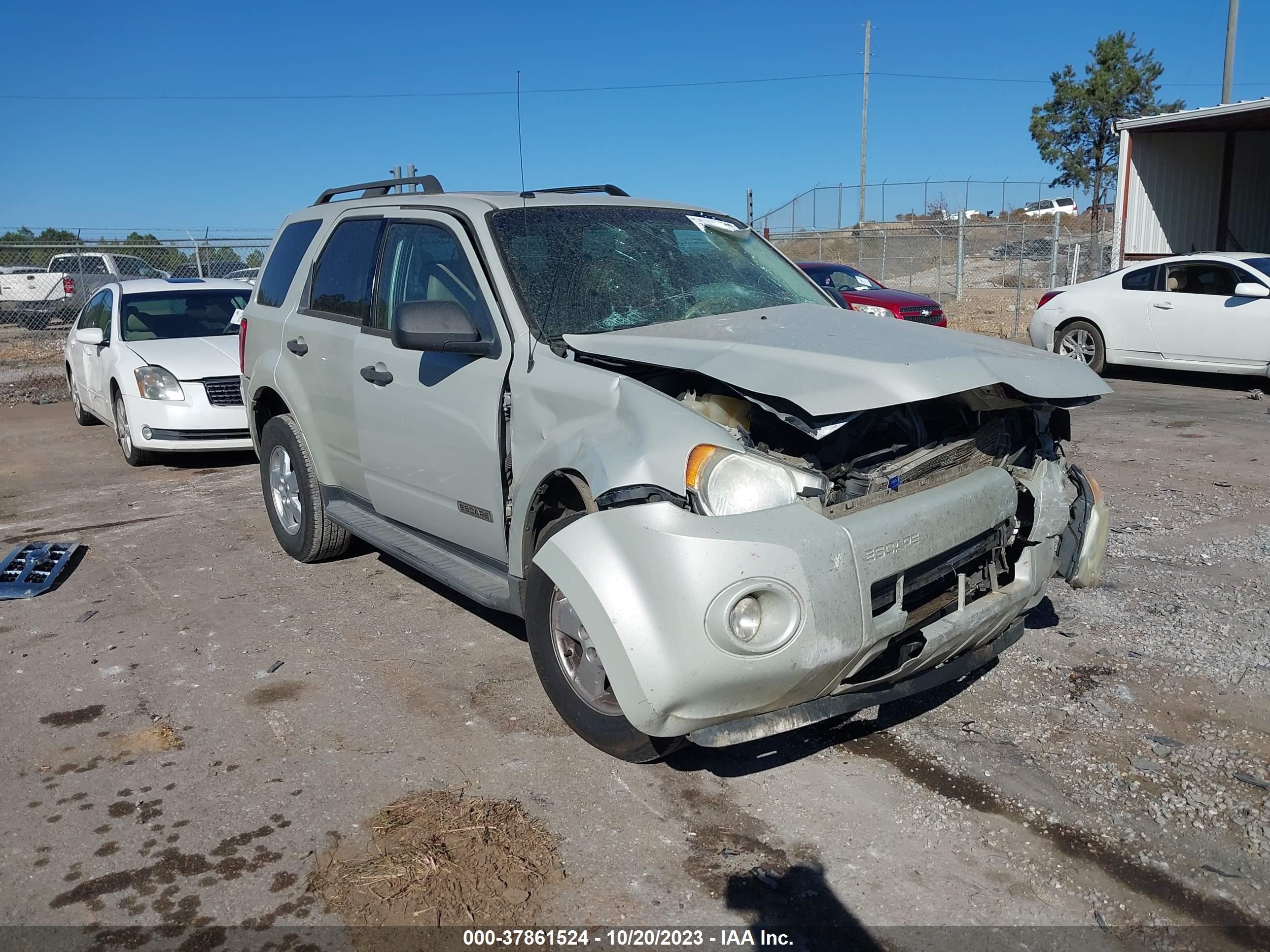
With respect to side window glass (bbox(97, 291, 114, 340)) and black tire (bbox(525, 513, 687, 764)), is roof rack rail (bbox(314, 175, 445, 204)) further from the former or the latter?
side window glass (bbox(97, 291, 114, 340))

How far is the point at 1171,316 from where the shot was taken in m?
12.0

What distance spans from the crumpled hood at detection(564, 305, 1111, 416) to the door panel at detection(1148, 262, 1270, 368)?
28.9 ft

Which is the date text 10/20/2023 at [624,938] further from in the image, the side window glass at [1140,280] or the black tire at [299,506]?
the side window glass at [1140,280]

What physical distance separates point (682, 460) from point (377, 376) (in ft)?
6.88

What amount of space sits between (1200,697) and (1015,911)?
5.70 feet

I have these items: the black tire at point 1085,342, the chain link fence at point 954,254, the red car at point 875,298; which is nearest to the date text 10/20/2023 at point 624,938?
the black tire at point 1085,342

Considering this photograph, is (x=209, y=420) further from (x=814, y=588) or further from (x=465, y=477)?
(x=814, y=588)

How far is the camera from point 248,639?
491 centimetres

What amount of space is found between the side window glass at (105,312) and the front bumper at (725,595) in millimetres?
7966

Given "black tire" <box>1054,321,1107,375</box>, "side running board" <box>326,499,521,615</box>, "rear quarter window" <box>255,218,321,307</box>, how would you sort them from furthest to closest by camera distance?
Answer: "black tire" <box>1054,321,1107,375</box>, "rear quarter window" <box>255,218,321,307</box>, "side running board" <box>326,499,521,615</box>

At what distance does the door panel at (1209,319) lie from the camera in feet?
37.0

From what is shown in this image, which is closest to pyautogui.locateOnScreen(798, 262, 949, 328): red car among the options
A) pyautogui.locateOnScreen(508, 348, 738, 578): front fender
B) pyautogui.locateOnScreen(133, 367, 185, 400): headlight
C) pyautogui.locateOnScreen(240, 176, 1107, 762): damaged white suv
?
pyautogui.locateOnScreen(133, 367, 185, 400): headlight

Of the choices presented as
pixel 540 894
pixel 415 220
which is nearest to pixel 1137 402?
Result: pixel 415 220

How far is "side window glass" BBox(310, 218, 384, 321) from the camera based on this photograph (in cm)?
505
